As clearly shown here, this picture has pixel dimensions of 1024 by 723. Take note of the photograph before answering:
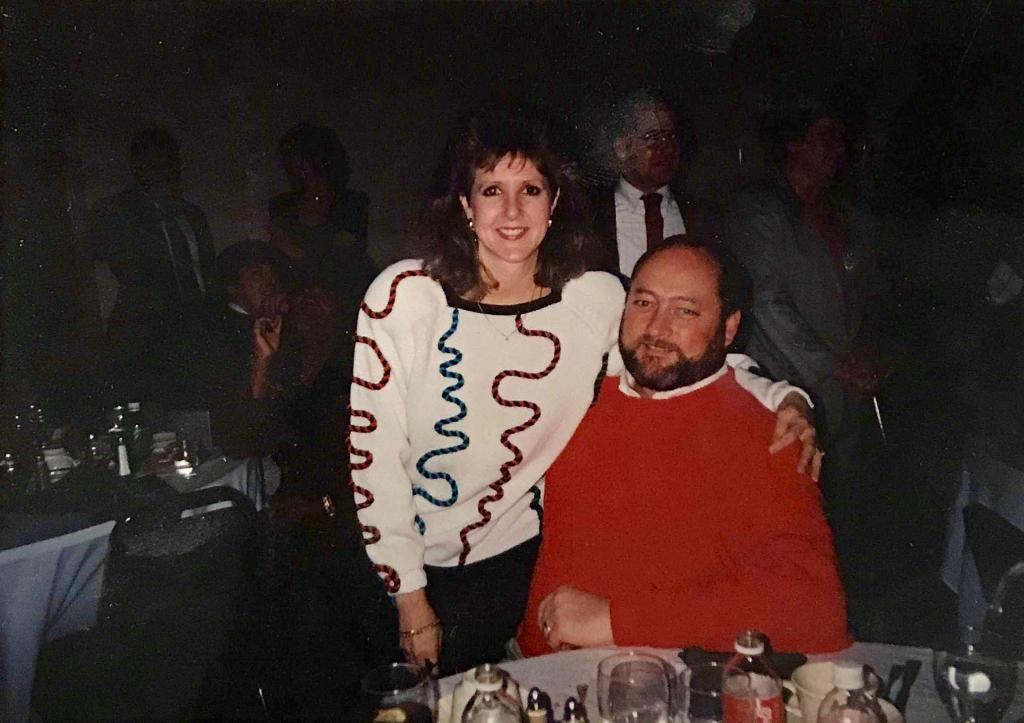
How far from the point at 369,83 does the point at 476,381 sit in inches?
22.4

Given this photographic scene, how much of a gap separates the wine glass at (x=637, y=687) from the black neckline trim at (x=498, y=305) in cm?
64

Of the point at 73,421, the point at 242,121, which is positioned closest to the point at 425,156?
the point at 242,121

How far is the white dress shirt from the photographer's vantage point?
155cm

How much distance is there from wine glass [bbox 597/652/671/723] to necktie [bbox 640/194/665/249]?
2.44 ft

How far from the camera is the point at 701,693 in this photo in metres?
1.23

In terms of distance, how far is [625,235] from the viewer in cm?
156

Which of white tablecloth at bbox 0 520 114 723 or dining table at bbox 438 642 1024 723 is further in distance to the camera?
white tablecloth at bbox 0 520 114 723

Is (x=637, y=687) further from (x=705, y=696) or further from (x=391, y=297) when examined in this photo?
(x=391, y=297)

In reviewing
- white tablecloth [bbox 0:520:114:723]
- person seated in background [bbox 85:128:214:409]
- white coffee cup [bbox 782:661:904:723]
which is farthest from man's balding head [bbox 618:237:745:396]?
white tablecloth [bbox 0:520:114:723]

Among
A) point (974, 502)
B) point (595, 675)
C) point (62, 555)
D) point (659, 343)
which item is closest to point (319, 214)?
point (659, 343)

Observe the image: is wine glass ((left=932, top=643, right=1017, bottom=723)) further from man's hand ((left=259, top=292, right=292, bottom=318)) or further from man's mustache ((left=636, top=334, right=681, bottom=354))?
man's hand ((left=259, top=292, right=292, bottom=318))

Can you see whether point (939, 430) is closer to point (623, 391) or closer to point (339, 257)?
point (623, 391)

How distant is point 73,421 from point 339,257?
1.93 ft

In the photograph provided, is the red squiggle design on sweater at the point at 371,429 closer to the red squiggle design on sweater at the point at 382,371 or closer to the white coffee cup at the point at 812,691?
the red squiggle design on sweater at the point at 382,371
